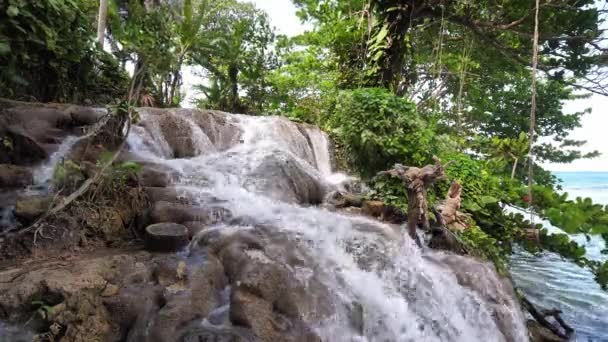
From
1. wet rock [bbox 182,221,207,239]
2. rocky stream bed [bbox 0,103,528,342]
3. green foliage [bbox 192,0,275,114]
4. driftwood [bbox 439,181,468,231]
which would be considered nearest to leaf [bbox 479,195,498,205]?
driftwood [bbox 439,181,468,231]

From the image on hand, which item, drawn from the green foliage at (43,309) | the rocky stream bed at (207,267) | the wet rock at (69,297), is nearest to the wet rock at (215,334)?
the rocky stream bed at (207,267)

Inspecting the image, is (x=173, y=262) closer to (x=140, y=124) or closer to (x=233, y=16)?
(x=140, y=124)

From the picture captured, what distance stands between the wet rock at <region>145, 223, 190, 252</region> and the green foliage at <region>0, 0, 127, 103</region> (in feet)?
8.92

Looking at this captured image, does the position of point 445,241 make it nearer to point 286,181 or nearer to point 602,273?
point 602,273

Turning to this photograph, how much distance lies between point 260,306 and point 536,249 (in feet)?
13.1

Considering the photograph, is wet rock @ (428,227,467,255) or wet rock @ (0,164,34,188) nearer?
wet rock @ (0,164,34,188)

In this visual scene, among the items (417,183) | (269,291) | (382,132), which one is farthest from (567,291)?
(269,291)

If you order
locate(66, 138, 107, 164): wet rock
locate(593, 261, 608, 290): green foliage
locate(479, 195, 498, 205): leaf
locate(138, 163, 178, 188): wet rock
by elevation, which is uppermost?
locate(66, 138, 107, 164): wet rock

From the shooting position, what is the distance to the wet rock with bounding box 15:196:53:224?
11.7ft

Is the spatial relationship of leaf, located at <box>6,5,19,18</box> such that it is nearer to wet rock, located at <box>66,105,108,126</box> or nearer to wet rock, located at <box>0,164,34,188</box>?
wet rock, located at <box>66,105,108,126</box>

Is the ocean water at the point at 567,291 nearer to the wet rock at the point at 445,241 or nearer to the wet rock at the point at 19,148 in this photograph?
the wet rock at the point at 445,241

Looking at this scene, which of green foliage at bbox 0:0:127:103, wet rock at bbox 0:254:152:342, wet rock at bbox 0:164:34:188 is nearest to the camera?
wet rock at bbox 0:254:152:342

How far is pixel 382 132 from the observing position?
6.90 metres

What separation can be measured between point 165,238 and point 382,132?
15.1 ft
